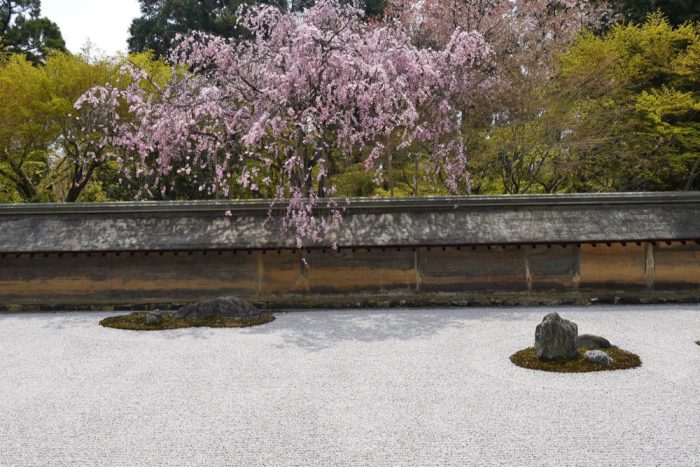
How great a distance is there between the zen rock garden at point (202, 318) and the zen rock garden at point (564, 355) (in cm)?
570

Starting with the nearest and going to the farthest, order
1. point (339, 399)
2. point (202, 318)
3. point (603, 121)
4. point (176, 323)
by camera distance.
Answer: point (339, 399)
point (176, 323)
point (202, 318)
point (603, 121)

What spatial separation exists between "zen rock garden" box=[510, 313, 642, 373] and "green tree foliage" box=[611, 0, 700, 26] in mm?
20454

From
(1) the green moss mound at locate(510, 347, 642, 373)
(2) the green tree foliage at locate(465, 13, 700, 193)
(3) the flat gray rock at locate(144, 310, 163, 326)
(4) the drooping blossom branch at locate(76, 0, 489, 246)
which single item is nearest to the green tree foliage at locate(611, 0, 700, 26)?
(2) the green tree foliage at locate(465, 13, 700, 193)

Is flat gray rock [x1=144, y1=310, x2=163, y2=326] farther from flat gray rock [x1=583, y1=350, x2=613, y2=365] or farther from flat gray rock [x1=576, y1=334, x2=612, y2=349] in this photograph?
flat gray rock [x1=583, y1=350, x2=613, y2=365]

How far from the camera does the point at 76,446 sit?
594 cm

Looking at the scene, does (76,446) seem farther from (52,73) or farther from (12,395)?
(52,73)

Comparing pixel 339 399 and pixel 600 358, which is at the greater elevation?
pixel 600 358

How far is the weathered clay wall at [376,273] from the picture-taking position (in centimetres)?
1395

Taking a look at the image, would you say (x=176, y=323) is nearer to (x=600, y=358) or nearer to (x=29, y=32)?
(x=600, y=358)

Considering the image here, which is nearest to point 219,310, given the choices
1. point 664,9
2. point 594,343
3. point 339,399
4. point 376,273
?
point 376,273

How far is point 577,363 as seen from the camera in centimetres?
863

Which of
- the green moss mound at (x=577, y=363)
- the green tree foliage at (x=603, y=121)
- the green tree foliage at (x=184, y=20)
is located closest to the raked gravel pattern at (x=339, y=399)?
the green moss mound at (x=577, y=363)

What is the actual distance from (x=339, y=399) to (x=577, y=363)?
3.71 m

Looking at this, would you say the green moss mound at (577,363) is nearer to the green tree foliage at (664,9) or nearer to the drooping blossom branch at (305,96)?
the drooping blossom branch at (305,96)
